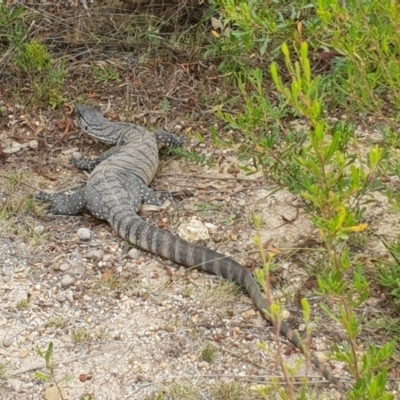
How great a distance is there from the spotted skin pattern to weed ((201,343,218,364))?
0.43 metres

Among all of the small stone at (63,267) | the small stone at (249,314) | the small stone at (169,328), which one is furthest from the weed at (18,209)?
the small stone at (249,314)

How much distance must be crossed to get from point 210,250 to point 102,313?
2.85ft

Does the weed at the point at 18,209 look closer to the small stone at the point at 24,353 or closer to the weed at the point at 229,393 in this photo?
the small stone at the point at 24,353

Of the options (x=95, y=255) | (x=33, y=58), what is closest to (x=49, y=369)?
(x=95, y=255)

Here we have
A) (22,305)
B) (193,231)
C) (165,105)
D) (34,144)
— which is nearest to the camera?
(22,305)

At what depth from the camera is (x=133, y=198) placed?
595cm

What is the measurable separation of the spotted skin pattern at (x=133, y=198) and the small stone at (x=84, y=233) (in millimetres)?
189

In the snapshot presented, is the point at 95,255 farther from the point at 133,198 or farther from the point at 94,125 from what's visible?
the point at 94,125

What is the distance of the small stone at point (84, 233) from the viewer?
18.4 feet

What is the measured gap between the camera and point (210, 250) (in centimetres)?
519

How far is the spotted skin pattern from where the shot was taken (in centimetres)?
503

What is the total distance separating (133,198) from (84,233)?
0.54 m

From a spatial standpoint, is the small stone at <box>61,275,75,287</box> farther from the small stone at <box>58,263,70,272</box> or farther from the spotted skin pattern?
the spotted skin pattern

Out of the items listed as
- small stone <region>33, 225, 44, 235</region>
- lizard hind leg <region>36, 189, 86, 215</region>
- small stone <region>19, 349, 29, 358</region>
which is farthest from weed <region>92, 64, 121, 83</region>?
small stone <region>19, 349, 29, 358</region>
